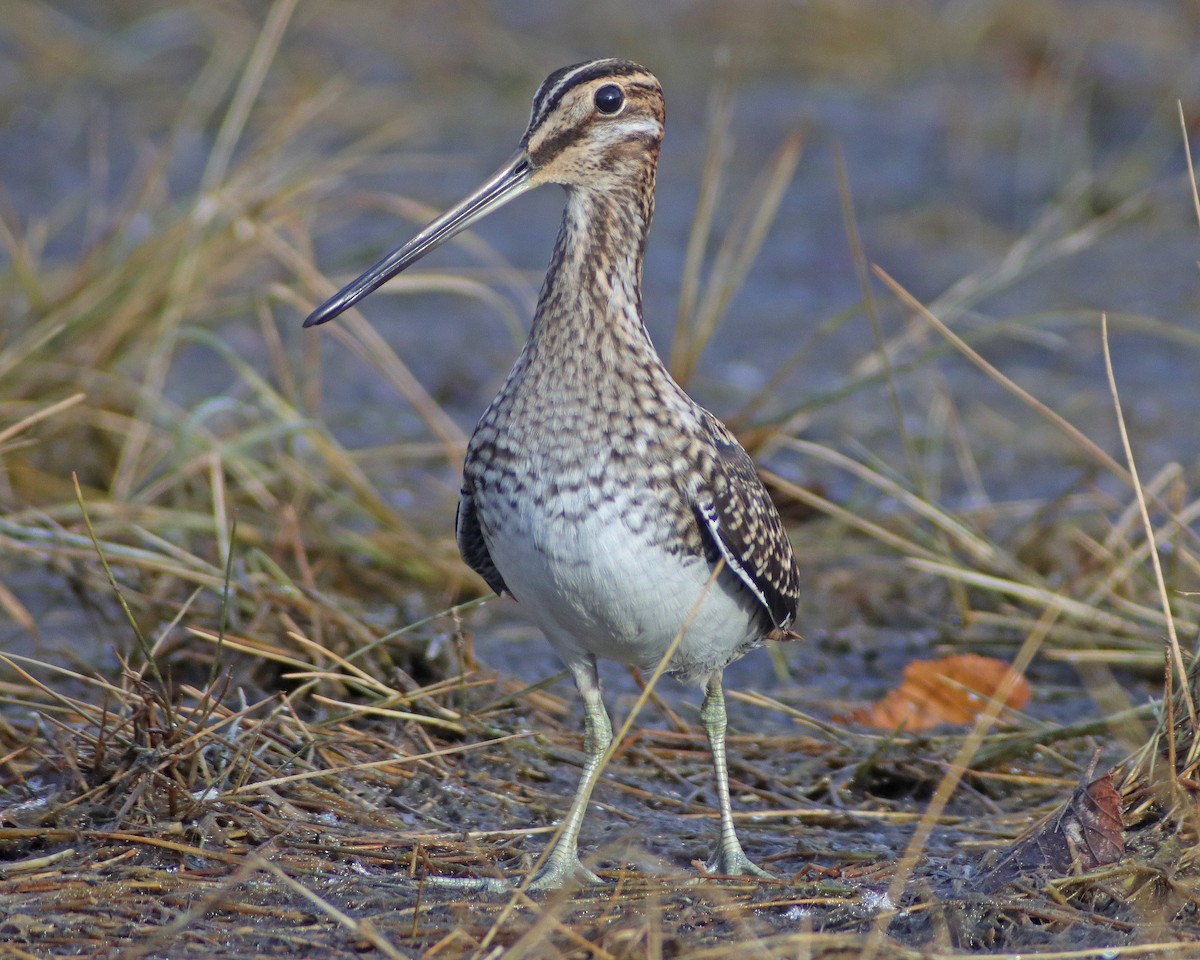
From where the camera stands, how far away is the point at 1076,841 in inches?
133

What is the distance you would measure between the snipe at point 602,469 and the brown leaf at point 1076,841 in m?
0.61

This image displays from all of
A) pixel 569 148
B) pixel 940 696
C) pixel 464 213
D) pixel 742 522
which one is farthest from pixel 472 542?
pixel 940 696

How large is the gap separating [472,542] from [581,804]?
65 centimetres

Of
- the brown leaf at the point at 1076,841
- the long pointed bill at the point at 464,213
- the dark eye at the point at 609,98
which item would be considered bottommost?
the brown leaf at the point at 1076,841

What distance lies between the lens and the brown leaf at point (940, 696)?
4820mm

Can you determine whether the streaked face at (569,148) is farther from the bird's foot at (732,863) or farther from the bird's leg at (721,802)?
the bird's foot at (732,863)

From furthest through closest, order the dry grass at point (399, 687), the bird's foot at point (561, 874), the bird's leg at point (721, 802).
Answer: the bird's leg at point (721, 802) → the bird's foot at point (561, 874) → the dry grass at point (399, 687)

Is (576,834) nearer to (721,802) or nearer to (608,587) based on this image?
(721,802)

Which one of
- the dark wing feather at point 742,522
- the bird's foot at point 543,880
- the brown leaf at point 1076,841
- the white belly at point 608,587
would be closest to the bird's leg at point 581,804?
the bird's foot at point 543,880

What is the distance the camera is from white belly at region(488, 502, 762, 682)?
3.47m

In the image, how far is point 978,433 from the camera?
282 inches

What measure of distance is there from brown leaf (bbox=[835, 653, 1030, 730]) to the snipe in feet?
3.33

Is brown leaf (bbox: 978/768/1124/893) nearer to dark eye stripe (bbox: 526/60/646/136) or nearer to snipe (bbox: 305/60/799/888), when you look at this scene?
snipe (bbox: 305/60/799/888)

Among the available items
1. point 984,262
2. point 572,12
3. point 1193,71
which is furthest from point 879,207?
point 572,12
